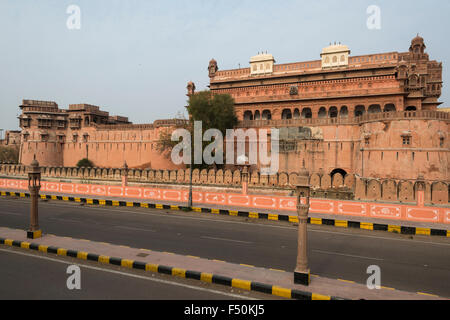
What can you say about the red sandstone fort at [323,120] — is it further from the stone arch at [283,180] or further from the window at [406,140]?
the stone arch at [283,180]

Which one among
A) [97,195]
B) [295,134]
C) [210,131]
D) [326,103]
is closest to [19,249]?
[97,195]

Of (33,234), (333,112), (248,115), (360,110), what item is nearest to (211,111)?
(248,115)

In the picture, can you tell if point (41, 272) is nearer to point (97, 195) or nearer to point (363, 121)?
point (97, 195)

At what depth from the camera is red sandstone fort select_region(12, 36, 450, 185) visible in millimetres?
25922

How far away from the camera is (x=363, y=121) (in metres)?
28.9

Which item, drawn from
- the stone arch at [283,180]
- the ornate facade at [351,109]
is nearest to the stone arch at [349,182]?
the ornate facade at [351,109]

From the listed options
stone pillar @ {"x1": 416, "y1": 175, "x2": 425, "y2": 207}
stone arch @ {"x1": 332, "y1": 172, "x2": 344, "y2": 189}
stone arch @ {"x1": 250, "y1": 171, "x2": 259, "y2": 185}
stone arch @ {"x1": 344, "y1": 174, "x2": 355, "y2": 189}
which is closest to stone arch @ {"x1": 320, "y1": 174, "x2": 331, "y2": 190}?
stone arch @ {"x1": 332, "y1": 172, "x2": 344, "y2": 189}

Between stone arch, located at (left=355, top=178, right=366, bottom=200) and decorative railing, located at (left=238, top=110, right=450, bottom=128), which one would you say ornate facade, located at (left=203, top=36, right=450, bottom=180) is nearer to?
decorative railing, located at (left=238, top=110, right=450, bottom=128)

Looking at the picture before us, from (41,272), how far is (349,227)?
45.4 feet

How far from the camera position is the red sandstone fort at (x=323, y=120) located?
25.9m

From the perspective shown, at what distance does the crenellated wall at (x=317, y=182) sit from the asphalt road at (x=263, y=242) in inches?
306
